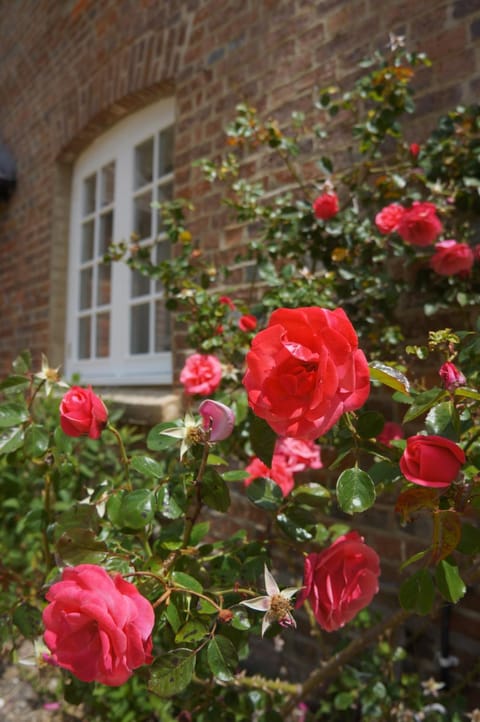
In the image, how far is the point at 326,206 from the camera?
6.22ft

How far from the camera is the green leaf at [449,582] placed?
2.88 feet

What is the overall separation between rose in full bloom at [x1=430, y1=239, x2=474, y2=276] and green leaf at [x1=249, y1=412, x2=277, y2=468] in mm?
1063

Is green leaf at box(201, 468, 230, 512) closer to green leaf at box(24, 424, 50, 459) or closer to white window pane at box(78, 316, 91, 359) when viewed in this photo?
green leaf at box(24, 424, 50, 459)

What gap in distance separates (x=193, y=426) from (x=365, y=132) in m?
1.49

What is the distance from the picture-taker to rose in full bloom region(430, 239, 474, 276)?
1.71 metres

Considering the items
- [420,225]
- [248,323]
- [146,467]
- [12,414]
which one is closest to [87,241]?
[248,323]

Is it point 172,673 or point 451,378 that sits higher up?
point 451,378

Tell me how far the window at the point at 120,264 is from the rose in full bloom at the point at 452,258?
1771mm

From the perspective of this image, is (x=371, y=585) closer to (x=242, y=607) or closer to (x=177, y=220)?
(x=242, y=607)

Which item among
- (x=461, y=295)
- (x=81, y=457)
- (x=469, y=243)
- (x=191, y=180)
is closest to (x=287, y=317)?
(x=461, y=295)

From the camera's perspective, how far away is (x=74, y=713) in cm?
214

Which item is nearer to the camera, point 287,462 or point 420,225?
point 287,462

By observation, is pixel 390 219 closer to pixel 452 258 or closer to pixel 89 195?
pixel 452 258

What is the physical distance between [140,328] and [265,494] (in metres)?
2.48
